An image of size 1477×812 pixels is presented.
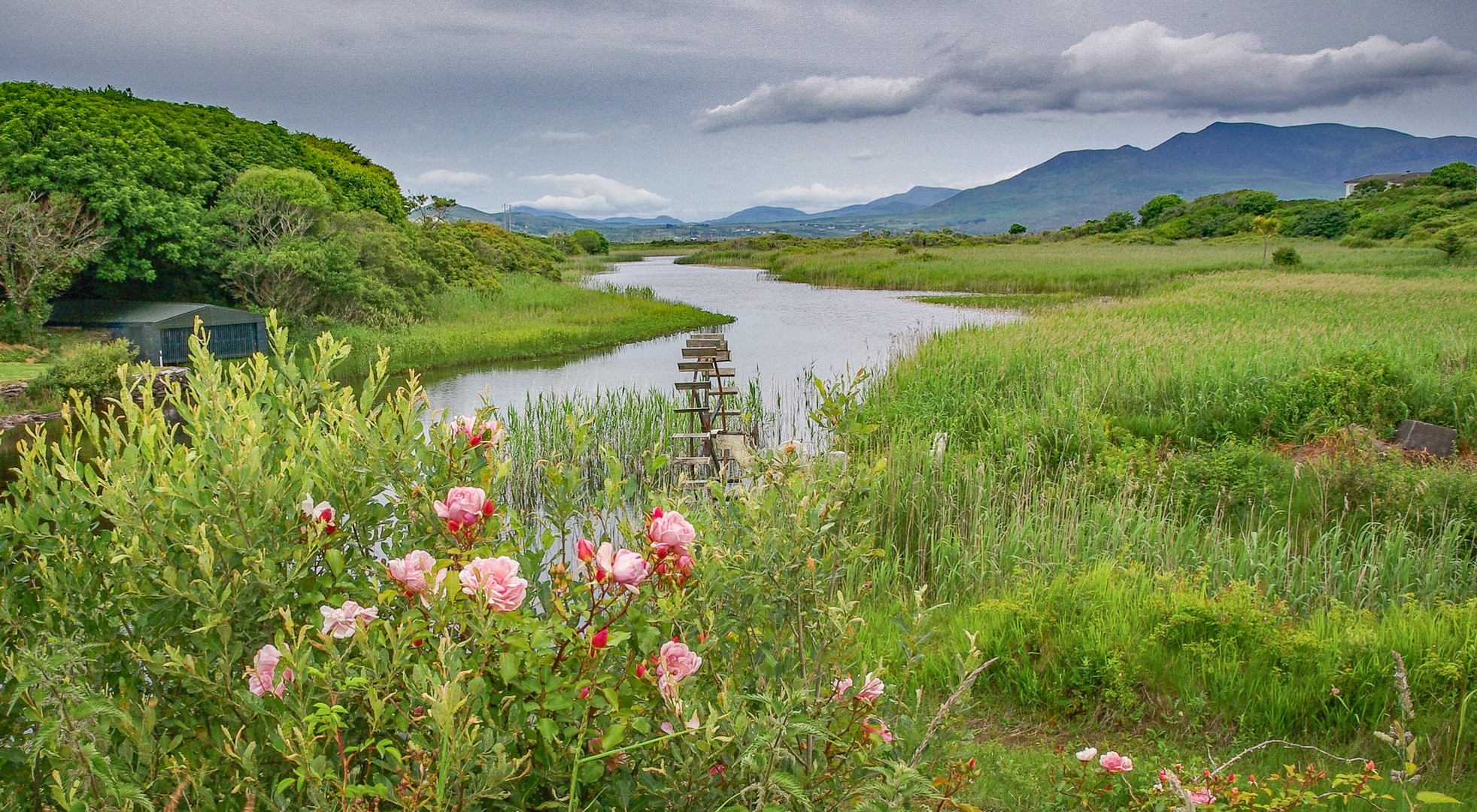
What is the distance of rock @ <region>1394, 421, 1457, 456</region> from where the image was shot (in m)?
9.71

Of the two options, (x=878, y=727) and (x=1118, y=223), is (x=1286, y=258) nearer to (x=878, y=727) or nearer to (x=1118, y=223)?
(x=878, y=727)

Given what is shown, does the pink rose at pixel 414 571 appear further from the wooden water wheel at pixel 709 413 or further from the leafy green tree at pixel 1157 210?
the leafy green tree at pixel 1157 210

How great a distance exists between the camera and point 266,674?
71.7 inches

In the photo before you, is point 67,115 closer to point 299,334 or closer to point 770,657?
point 299,334

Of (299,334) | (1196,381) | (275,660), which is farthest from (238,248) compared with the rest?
(275,660)

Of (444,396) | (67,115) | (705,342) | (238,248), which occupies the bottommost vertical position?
(444,396)

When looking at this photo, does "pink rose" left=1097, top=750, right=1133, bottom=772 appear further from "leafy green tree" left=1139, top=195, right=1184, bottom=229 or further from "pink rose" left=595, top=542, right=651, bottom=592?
"leafy green tree" left=1139, top=195, right=1184, bottom=229

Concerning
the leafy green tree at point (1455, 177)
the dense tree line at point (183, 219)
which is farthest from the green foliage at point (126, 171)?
the leafy green tree at point (1455, 177)

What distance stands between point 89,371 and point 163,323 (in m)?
6.68

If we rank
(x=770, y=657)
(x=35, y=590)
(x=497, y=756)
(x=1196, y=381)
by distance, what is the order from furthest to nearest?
(x=1196, y=381), (x=35, y=590), (x=770, y=657), (x=497, y=756)

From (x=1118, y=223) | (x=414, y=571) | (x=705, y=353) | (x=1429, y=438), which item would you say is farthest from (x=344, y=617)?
(x=1118, y=223)

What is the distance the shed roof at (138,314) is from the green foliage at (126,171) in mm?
860

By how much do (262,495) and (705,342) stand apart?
12.1 m

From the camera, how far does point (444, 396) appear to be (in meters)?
19.3
